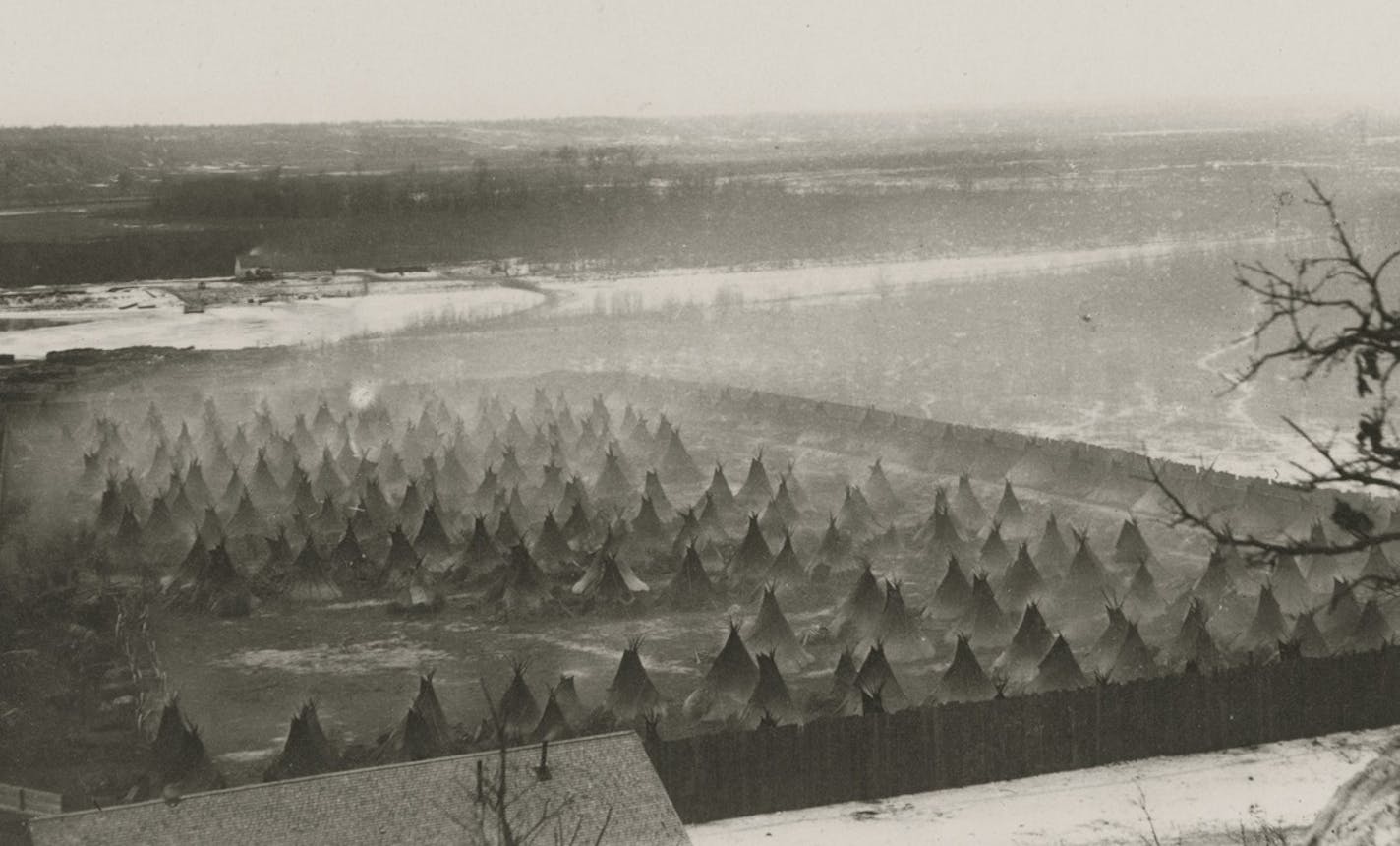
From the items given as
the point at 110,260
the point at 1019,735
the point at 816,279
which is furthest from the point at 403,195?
the point at 1019,735

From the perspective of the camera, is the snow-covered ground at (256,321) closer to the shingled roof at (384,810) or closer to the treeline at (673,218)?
the treeline at (673,218)

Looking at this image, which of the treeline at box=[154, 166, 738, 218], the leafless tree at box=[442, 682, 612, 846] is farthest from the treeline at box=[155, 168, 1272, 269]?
the leafless tree at box=[442, 682, 612, 846]

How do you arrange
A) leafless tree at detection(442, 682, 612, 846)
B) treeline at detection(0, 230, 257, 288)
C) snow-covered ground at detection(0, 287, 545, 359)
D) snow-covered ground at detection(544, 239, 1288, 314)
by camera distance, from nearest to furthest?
leafless tree at detection(442, 682, 612, 846) → snow-covered ground at detection(0, 287, 545, 359) → snow-covered ground at detection(544, 239, 1288, 314) → treeline at detection(0, 230, 257, 288)

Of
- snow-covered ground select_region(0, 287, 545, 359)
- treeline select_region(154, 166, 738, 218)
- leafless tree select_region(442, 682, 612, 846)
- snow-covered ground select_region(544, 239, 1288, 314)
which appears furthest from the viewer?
treeline select_region(154, 166, 738, 218)

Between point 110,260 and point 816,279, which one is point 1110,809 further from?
point 110,260

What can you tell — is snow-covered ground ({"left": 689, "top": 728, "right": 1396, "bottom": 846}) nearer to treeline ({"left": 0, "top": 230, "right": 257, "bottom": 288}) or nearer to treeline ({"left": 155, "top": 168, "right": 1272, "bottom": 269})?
treeline ({"left": 155, "top": 168, "right": 1272, "bottom": 269})

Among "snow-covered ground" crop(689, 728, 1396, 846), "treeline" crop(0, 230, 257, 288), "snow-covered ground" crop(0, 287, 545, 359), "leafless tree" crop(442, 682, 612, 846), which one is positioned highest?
"leafless tree" crop(442, 682, 612, 846)

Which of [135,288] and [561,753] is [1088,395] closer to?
[561,753]
